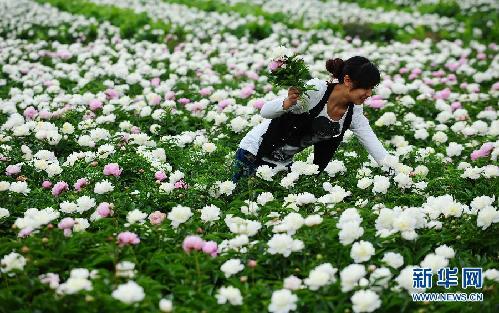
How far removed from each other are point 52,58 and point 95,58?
655mm

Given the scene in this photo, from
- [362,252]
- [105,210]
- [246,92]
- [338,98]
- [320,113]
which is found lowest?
[246,92]

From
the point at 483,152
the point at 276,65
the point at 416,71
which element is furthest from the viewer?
the point at 416,71

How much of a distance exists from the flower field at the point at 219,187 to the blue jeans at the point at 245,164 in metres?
0.10

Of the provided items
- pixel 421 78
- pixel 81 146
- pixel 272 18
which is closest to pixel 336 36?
pixel 272 18

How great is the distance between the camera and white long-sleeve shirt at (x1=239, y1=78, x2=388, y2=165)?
4.00m

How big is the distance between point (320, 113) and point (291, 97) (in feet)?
1.43

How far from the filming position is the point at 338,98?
13.4 feet

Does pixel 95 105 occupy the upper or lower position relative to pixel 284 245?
lower

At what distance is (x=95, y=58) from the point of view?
343 inches

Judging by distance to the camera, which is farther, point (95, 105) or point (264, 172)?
point (95, 105)

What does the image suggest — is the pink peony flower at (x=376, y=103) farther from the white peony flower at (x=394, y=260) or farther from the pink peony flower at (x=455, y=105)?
the white peony flower at (x=394, y=260)

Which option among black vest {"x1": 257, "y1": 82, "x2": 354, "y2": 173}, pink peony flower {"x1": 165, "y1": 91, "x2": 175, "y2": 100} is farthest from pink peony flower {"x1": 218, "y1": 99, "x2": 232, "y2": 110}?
black vest {"x1": 257, "y1": 82, "x2": 354, "y2": 173}

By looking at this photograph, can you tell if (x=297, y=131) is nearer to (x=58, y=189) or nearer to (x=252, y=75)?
(x=58, y=189)

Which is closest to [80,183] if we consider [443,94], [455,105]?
[455,105]
